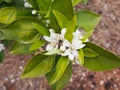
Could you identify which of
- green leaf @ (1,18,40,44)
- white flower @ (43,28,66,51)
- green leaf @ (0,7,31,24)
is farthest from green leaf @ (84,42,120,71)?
green leaf @ (0,7,31,24)

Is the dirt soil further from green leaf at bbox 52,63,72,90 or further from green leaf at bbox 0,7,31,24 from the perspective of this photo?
green leaf at bbox 52,63,72,90

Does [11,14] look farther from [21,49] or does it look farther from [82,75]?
[82,75]

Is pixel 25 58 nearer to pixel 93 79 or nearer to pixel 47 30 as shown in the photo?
pixel 93 79

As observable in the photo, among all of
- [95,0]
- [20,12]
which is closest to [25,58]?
[95,0]

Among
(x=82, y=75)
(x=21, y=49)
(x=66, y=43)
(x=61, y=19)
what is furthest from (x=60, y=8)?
(x=82, y=75)

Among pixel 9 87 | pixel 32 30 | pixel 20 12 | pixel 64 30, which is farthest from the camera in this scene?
pixel 9 87

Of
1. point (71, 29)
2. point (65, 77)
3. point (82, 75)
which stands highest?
point (71, 29)

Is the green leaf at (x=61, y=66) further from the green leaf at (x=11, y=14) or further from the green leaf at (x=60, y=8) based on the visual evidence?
the green leaf at (x=11, y=14)
